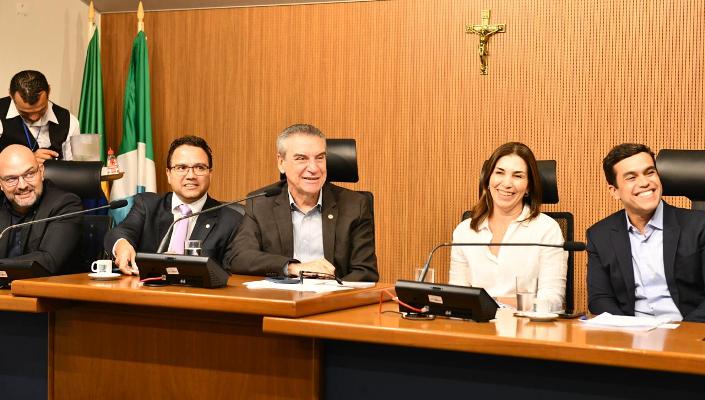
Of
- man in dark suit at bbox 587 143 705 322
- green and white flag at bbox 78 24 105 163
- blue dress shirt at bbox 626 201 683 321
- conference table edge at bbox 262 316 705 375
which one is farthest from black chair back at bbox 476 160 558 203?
green and white flag at bbox 78 24 105 163

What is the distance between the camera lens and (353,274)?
3.47 meters

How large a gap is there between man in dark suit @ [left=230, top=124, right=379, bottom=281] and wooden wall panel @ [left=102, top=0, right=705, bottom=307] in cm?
211

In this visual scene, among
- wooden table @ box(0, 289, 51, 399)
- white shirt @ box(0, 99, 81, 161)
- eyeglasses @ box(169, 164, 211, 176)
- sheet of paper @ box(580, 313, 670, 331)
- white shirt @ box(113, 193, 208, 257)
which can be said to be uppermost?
white shirt @ box(0, 99, 81, 161)

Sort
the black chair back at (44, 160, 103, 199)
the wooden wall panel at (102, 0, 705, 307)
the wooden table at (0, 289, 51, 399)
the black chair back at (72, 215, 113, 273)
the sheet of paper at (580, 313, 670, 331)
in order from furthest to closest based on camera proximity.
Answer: the wooden wall panel at (102, 0, 705, 307)
the black chair back at (44, 160, 103, 199)
the black chair back at (72, 215, 113, 273)
the wooden table at (0, 289, 51, 399)
the sheet of paper at (580, 313, 670, 331)

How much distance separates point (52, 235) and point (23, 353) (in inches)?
34.1

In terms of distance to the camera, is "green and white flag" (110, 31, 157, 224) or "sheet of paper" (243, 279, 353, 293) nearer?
"sheet of paper" (243, 279, 353, 293)

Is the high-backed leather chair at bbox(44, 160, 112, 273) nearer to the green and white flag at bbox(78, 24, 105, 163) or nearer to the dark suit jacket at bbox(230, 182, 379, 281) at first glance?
the dark suit jacket at bbox(230, 182, 379, 281)

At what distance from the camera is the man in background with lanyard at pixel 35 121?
4891mm

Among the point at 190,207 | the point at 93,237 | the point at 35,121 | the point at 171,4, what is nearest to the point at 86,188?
the point at 93,237

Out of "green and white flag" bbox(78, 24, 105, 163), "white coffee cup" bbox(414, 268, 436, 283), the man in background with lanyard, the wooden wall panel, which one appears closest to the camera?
"white coffee cup" bbox(414, 268, 436, 283)

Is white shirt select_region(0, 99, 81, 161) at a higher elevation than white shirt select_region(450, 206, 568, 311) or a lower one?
higher

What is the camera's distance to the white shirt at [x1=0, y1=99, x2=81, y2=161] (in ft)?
16.5

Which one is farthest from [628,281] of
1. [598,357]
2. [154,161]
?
[154,161]

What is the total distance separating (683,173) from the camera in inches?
130
